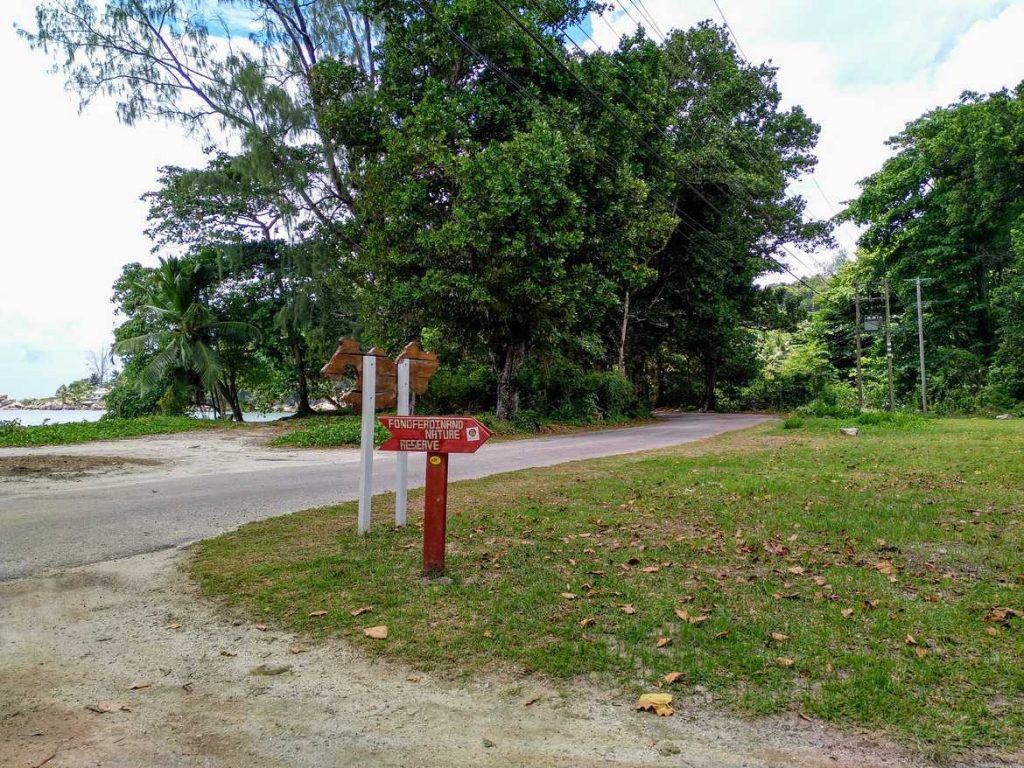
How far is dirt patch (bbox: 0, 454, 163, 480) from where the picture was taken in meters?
9.41

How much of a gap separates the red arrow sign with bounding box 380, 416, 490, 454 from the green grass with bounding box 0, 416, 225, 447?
13476mm

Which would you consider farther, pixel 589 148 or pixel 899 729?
pixel 589 148

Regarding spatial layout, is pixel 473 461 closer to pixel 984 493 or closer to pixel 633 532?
pixel 633 532

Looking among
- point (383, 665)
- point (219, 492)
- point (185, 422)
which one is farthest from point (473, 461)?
point (185, 422)

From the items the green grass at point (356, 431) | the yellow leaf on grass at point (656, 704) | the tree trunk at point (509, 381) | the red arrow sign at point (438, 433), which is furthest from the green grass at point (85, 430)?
the yellow leaf on grass at point (656, 704)

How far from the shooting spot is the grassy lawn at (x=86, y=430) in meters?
14.5

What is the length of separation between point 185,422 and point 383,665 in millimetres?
19398

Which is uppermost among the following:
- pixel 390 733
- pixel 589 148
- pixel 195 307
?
pixel 589 148

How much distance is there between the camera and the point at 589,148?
1614cm

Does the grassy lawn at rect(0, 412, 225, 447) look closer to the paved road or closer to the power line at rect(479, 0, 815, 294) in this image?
the paved road

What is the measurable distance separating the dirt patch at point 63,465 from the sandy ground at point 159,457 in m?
0.01

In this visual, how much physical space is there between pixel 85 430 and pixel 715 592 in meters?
18.1

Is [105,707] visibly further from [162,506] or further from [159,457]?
[159,457]

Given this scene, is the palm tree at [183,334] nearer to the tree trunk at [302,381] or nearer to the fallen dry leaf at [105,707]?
the tree trunk at [302,381]
